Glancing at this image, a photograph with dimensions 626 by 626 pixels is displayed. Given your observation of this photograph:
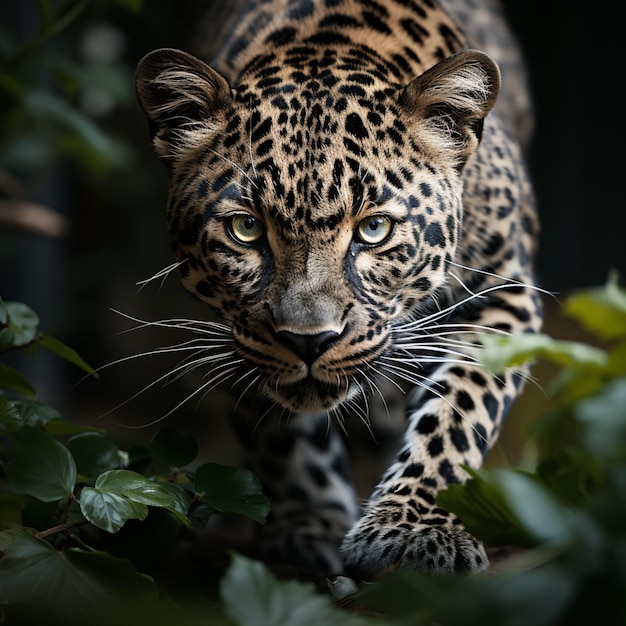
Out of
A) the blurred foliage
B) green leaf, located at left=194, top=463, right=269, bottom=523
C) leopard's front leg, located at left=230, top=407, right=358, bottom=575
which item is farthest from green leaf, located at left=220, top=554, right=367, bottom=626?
the blurred foliage

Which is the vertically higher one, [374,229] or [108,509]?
[374,229]

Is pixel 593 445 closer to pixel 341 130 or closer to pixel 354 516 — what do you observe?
pixel 341 130

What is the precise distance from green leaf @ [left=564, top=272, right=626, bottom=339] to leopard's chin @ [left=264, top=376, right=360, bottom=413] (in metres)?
1.27

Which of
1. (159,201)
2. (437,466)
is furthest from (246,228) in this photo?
(159,201)

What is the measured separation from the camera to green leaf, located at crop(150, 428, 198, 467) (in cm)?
264

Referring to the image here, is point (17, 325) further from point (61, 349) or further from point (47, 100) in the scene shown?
point (47, 100)

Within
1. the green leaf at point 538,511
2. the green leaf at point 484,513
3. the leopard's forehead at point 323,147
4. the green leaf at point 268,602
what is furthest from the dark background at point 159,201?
the green leaf at point 538,511

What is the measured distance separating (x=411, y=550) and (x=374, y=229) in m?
1.00

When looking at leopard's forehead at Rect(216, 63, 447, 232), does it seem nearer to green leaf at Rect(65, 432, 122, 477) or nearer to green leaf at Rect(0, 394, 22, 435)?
green leaf at Rect(65, 432, 122, 477)

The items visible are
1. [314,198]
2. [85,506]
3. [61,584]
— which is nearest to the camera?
[61,584]

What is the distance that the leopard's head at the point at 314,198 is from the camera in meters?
2.91

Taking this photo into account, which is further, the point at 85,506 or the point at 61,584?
the point at 85,506

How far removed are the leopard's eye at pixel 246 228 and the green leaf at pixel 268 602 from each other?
61.3 inches

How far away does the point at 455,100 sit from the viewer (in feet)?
10.7
